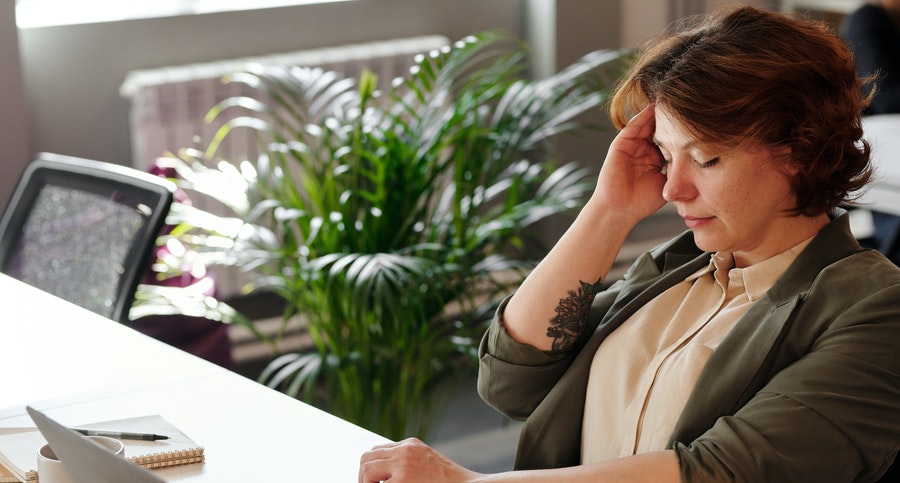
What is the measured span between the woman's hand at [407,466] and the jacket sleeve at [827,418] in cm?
26

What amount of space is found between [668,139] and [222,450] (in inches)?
26.3

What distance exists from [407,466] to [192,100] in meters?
2.50

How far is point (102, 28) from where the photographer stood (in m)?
3.55

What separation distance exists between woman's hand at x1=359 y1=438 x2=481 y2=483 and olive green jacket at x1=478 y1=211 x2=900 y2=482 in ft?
0.84

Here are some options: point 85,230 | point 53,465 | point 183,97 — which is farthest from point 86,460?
point 183,97

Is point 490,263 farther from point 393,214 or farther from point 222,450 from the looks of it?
point 222,450

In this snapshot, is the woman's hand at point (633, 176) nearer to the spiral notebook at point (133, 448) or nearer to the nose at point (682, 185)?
the nose at point (682, 185)

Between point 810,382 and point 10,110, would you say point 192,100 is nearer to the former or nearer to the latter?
point 10,110

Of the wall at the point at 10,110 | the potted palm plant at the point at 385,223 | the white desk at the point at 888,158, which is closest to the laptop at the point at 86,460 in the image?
the potted palm plant at the point at 385,223

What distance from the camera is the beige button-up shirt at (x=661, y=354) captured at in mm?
1518

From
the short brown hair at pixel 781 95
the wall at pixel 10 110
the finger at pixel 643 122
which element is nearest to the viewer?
the short brown hair at pixel 781 95

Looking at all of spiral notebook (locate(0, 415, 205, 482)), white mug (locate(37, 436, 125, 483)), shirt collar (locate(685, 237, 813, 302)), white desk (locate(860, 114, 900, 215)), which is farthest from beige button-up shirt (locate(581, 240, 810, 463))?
white desk (locate(860, 114, 900, 215))

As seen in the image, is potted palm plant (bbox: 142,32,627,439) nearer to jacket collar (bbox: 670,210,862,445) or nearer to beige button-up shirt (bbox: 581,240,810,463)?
beige button-up shirt (bbox: 581,240,810,463)

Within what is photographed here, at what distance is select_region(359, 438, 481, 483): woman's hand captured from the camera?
4.48 ft
